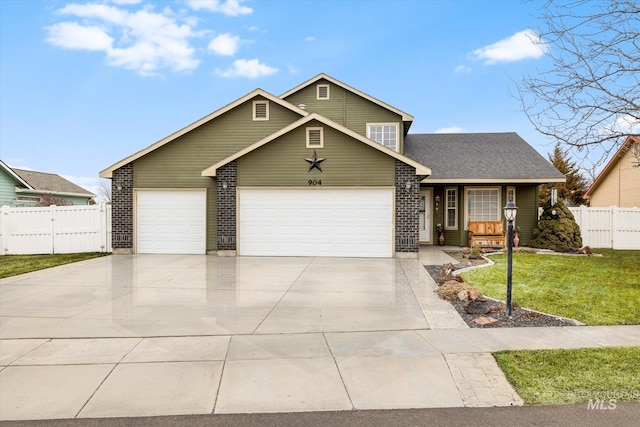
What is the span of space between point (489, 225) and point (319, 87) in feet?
32.0

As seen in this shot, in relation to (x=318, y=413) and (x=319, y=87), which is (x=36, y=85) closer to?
(x=319, y=87)

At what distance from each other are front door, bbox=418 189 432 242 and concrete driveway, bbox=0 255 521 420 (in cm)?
947

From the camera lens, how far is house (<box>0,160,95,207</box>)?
81.8ft

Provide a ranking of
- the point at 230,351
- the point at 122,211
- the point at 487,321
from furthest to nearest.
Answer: the point at 122,211
the point at 487,321
the point at 230,351

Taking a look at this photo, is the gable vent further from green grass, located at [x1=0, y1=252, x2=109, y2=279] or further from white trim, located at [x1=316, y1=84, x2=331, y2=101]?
green grass, located at [x1=0, y1=252, x2=109, y2=279]

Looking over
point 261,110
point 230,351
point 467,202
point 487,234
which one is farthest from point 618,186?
point 230,351

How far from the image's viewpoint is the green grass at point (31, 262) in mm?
11656

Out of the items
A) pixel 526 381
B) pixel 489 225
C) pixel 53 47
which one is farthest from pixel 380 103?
pixel 526 381

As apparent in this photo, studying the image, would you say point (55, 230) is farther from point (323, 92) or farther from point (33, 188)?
point (33, 188)

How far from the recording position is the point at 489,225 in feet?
54.8

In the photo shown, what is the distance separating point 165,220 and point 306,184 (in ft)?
19.3

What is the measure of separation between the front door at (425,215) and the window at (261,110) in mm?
7749

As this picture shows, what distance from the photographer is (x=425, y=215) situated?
18.3 m

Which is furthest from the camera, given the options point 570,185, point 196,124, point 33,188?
point 570,185
